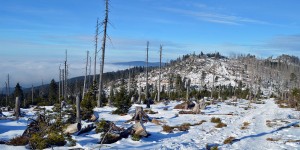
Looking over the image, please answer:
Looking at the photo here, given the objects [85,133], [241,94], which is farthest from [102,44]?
[241,94]

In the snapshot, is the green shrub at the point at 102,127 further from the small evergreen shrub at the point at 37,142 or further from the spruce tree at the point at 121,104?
the spruce tree at the point at 121,104

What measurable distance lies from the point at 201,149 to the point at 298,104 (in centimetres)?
3420

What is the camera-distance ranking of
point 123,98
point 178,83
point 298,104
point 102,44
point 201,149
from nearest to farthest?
point 201,149 < point 123,98 < point 102,44 < point 298,104 < point 178,83

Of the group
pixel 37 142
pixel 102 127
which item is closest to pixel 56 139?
pixel 37 142

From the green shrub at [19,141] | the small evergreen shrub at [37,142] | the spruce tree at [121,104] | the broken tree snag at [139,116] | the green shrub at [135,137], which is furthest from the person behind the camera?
the spruce tree at [121,104]

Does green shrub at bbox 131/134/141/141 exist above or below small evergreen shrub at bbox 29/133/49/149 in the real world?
below

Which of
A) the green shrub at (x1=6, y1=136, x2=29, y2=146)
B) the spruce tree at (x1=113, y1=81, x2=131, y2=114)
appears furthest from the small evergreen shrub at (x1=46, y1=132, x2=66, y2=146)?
the spruce tree at (x1=113, y1=81, x2=131, y2=114)

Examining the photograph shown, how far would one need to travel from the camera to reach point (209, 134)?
19703 millimetres

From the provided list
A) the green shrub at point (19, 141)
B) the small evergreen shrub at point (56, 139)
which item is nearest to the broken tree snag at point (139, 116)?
the small evergreen shrub at point (56, 139)

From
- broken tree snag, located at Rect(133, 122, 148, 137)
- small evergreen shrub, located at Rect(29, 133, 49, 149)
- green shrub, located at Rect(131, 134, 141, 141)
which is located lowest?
green shrub, located at Rect(131, 134, 141, 141)

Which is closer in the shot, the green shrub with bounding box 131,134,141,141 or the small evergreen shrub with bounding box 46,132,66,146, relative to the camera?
the small evergreen shrub with bounding box 46,132,66,146

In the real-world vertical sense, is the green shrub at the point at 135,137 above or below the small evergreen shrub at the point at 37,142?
below

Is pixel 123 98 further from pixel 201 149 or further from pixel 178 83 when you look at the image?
pixel 178 83

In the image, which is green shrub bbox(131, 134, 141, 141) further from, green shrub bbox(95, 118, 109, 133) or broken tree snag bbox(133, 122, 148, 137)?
green shrub bbox(95, 118, 109, 133)
